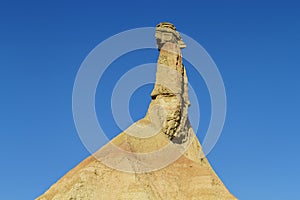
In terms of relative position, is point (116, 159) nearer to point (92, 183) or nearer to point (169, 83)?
point (92, 183)

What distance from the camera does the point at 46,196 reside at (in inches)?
2931

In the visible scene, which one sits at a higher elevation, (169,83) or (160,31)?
(160,31)

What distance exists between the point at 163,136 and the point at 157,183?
40.9 ft

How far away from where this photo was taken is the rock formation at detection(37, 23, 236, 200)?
71.8 m

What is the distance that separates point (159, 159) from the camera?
8112 cm

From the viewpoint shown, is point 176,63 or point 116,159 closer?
point 116,159

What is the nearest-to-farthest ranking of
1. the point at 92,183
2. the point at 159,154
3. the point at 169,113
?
the point at 92,183, the point at 159,154, the point at 169,113

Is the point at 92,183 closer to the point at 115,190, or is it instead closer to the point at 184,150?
the point at 115,190

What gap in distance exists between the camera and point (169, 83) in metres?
93.9

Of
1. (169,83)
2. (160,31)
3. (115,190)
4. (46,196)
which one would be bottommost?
(115,190)

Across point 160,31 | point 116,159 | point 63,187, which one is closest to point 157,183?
point 116,159

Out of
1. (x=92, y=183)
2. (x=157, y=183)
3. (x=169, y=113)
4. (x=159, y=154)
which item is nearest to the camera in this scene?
(x=92, y=183)

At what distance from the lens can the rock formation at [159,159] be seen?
71.8 metres

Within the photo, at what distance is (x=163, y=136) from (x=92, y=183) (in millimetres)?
19034
